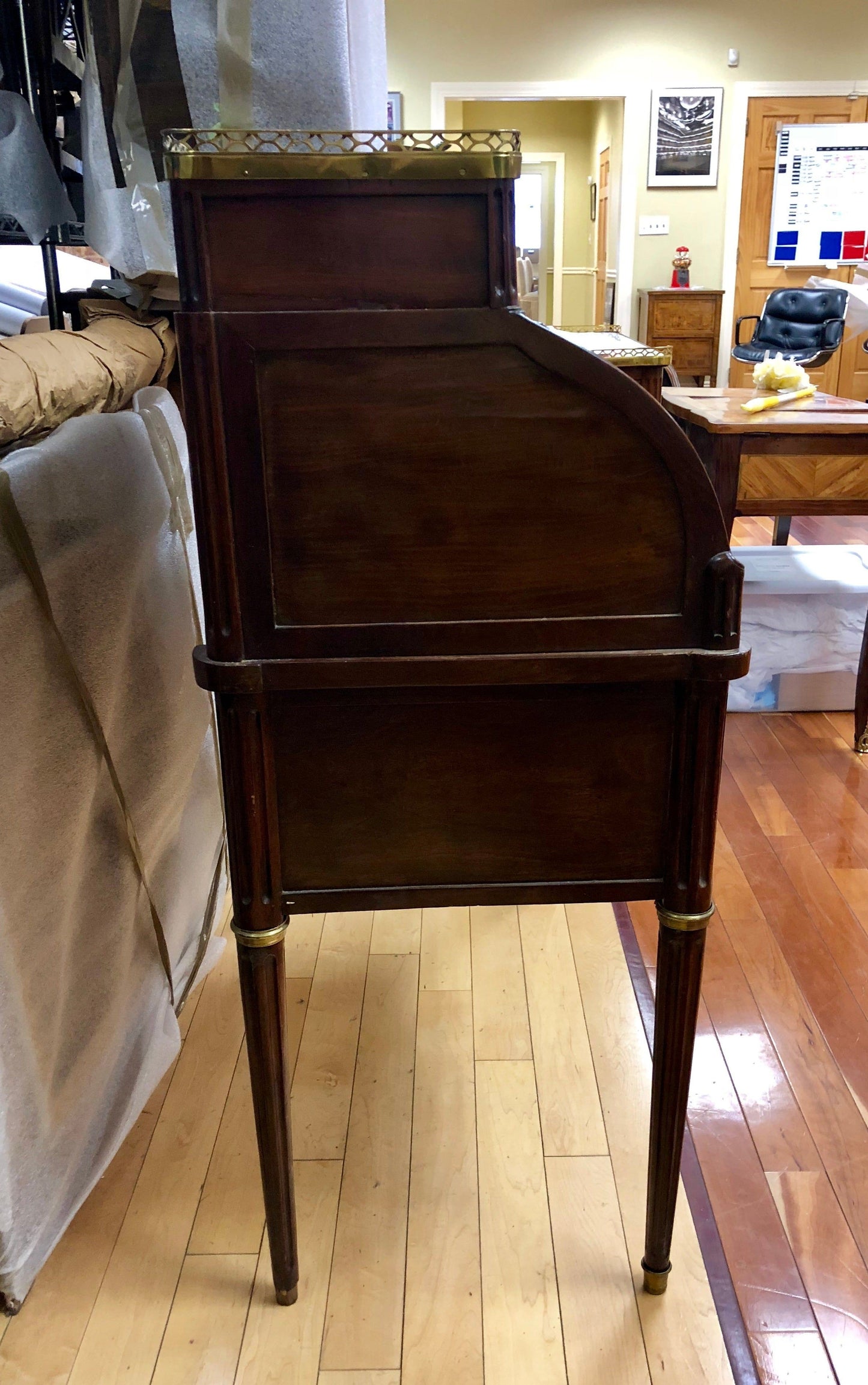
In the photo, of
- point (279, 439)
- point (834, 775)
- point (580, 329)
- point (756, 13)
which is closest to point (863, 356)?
point (756, 13)

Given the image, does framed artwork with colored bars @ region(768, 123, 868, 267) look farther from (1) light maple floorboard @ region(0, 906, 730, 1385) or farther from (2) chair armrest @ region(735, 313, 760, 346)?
(1) light maple floorboard @ region(0, 906, 730, 1385)

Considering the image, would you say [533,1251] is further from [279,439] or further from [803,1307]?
[279,439]

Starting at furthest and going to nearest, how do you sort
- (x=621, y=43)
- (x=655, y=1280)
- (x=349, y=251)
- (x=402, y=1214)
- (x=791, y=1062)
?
(x=621, y=43) → (x=791, y=1062) → (x=402, y=1214) → (x=655, y=1280) → (x=349, y=251)

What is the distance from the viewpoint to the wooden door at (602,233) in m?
8.38

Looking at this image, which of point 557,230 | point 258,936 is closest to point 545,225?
point 557,230

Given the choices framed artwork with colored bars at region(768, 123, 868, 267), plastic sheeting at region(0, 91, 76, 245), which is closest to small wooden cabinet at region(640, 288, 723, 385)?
framed artwork with colored bars at region(768, 123, 868, 267)

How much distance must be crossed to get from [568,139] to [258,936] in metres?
10.6

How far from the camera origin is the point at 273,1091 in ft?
3.54

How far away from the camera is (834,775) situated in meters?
2.49

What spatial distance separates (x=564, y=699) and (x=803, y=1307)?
0.76m

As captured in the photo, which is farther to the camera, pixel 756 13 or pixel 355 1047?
pixel 756 13

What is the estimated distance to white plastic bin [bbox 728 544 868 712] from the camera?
2764mm

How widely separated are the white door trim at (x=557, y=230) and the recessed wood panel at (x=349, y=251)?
959cm

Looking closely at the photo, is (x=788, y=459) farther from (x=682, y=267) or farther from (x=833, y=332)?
(x=682, y=267)
